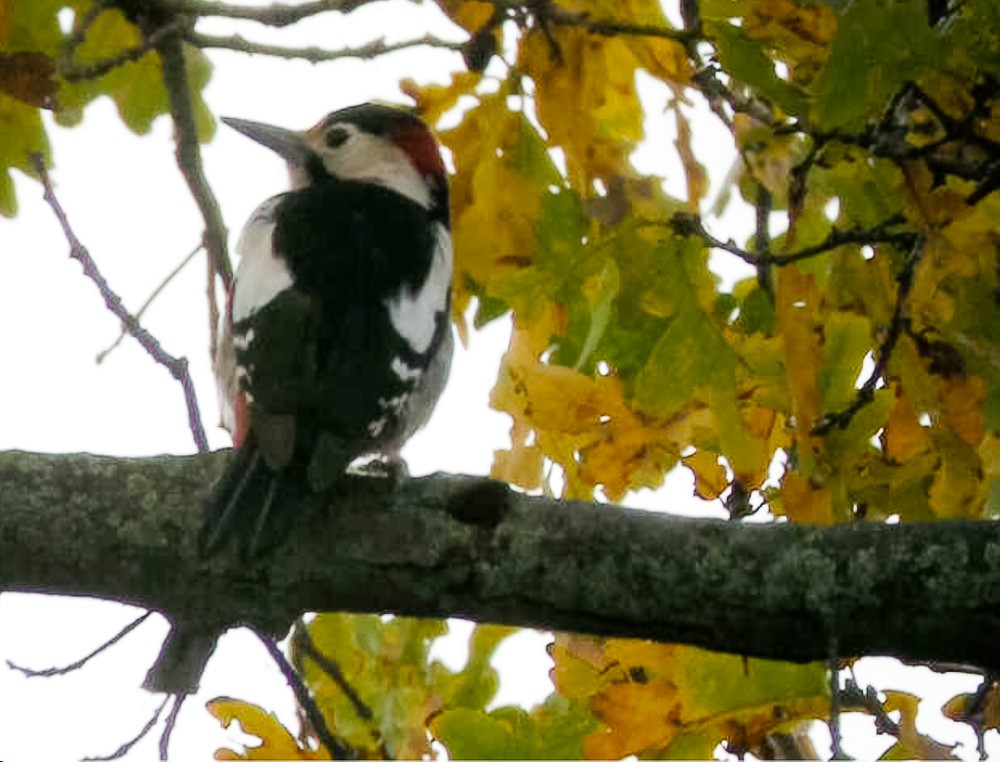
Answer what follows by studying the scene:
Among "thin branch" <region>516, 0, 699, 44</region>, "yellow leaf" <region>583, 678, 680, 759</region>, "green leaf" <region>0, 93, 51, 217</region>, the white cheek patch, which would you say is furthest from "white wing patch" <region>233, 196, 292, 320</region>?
"yellow leaf" <region>583, 678, 680, 759</region>

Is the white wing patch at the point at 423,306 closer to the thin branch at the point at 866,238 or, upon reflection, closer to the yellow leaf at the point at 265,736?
the yellow leaf at the point at 265,736

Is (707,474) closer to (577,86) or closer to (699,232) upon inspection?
(699,232)

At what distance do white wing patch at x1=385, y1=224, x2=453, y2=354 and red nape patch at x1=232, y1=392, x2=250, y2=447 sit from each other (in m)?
0.29

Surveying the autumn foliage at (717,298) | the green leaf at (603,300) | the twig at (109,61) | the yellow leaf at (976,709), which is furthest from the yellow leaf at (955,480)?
the twig at (109,61)

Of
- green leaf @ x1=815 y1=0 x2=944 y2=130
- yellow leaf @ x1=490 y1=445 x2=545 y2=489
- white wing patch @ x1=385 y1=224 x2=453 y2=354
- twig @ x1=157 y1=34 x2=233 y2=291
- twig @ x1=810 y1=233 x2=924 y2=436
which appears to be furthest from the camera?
twig @ x1=157 y1=34 x2=233 y2=291

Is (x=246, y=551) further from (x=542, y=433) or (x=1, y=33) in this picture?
(x=1, y=33)

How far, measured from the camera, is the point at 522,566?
7.73 feet

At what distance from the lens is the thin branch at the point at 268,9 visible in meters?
2.96

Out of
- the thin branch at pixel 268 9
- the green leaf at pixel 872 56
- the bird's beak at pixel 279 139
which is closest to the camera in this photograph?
the green leaf at pixel 872 56

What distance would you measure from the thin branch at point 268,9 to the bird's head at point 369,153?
110 cm

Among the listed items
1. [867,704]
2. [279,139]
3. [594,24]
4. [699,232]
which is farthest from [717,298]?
[279,139]

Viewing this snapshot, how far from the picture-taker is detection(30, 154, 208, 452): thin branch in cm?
286

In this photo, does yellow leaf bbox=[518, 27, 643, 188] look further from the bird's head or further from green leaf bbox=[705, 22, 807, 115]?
the bird's head

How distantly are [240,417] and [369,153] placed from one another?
1.38 metres
